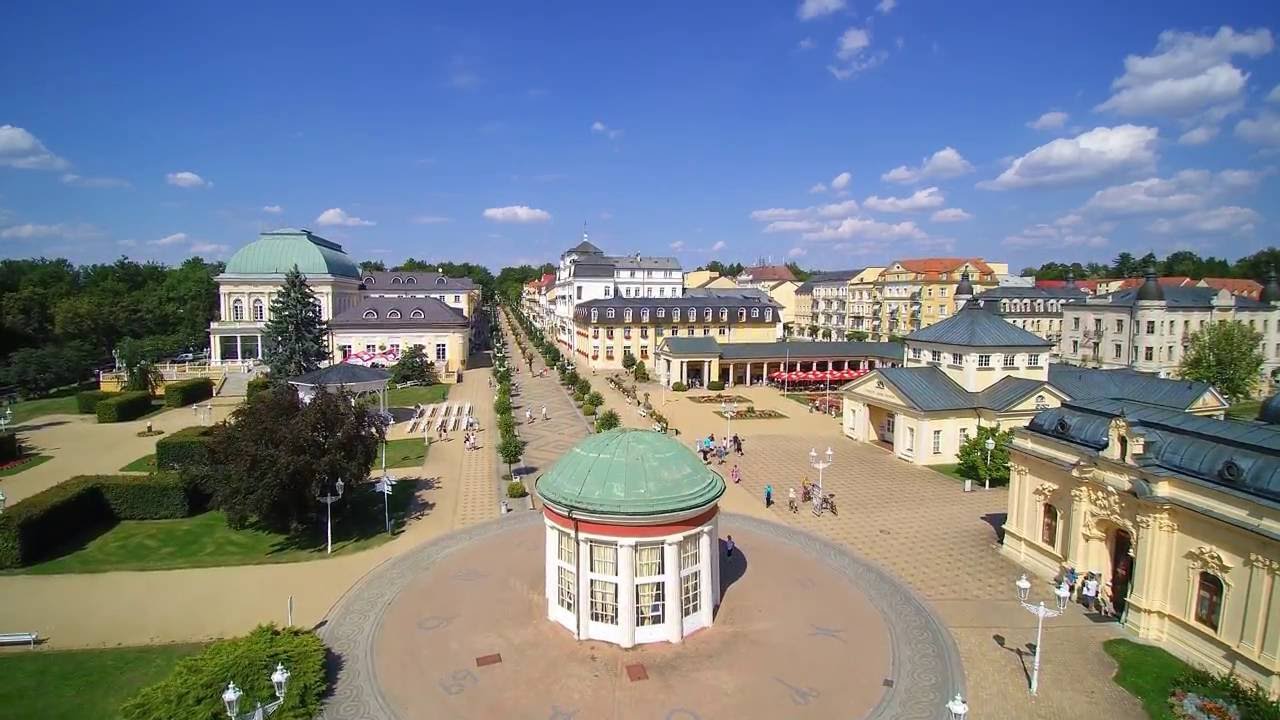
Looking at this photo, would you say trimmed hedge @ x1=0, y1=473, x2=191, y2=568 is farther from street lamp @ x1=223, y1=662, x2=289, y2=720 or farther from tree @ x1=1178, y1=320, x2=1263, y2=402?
tree @ x1=1178, y1=320, x2=1263, y2=402

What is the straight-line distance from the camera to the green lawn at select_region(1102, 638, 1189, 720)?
14648mm

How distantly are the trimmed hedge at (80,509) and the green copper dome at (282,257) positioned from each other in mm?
49270

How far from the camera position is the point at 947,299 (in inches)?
3349

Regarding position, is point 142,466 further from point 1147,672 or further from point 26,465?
point 1147,672

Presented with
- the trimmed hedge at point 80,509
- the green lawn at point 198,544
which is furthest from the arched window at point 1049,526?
the trimmed hedge at point 80,509

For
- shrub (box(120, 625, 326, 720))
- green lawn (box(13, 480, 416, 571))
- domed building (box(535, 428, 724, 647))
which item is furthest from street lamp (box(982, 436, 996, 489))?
shrub (box(120, 625, 326, 720))

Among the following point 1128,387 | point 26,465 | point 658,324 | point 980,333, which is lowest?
point 26,465

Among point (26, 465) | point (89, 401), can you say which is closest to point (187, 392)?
point (89, 401)

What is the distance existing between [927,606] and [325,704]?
16.3 m

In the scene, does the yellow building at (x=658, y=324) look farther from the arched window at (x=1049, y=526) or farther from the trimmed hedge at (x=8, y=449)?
the arched window at (x=1049, y=526)

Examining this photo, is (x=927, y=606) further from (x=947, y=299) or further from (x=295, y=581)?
(x=947, y=299)

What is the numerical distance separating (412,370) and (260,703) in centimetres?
5008

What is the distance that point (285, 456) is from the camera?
21.8m

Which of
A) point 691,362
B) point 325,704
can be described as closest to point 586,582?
point 325,704
